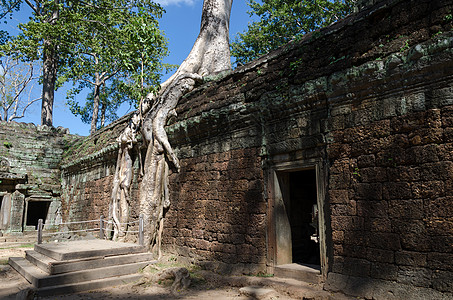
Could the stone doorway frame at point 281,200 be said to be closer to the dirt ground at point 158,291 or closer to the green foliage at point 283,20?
the dirt ground at point 158,291

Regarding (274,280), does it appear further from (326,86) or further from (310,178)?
(326,86)

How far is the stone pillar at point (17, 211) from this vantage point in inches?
527

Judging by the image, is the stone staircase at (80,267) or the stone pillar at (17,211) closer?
the stone staircase at (80,267)

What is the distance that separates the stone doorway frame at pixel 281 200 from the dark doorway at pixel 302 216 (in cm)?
65

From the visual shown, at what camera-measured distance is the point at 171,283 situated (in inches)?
216

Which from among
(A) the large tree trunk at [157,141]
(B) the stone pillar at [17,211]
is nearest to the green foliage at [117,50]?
(A) the large tree trunk at [157,141]

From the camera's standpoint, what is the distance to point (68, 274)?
531 cm

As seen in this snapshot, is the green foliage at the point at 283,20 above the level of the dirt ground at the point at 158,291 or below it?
above

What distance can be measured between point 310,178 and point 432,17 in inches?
145

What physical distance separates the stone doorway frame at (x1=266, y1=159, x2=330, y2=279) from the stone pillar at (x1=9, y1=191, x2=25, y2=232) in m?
12.2

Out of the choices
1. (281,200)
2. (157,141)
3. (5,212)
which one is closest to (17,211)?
(5,212)

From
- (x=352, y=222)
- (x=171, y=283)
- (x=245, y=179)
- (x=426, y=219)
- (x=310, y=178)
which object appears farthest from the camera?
(x=310, y=178)

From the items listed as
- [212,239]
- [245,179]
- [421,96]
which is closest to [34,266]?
[212,239]

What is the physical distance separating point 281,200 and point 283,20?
16118 mm
